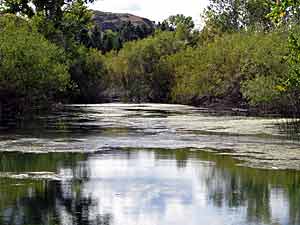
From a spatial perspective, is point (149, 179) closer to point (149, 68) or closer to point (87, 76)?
point (87, 76)

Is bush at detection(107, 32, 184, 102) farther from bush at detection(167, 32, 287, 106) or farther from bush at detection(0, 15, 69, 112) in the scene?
bush at detection(0, 15, 69, 112)

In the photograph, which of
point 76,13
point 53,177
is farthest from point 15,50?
point 53,177

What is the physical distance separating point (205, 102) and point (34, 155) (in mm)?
58363

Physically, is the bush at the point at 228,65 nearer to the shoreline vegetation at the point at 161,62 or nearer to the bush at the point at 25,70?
the shoreline vegetation at the point at 161,62

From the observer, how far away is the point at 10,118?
5172 cm

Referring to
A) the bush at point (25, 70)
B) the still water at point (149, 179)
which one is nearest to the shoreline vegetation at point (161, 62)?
the bush at point (25, 70)

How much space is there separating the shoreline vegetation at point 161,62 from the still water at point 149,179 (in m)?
3.36

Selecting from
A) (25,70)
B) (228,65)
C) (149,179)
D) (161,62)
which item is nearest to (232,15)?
(161,62)

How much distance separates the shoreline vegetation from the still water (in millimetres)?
3356

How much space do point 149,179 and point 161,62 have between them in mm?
77147

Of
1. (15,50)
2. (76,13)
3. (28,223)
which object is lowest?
(28,223)

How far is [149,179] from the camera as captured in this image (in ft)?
68.7

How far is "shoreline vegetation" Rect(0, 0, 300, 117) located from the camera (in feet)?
164

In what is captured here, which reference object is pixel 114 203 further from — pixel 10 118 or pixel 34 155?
pixel 10 118
